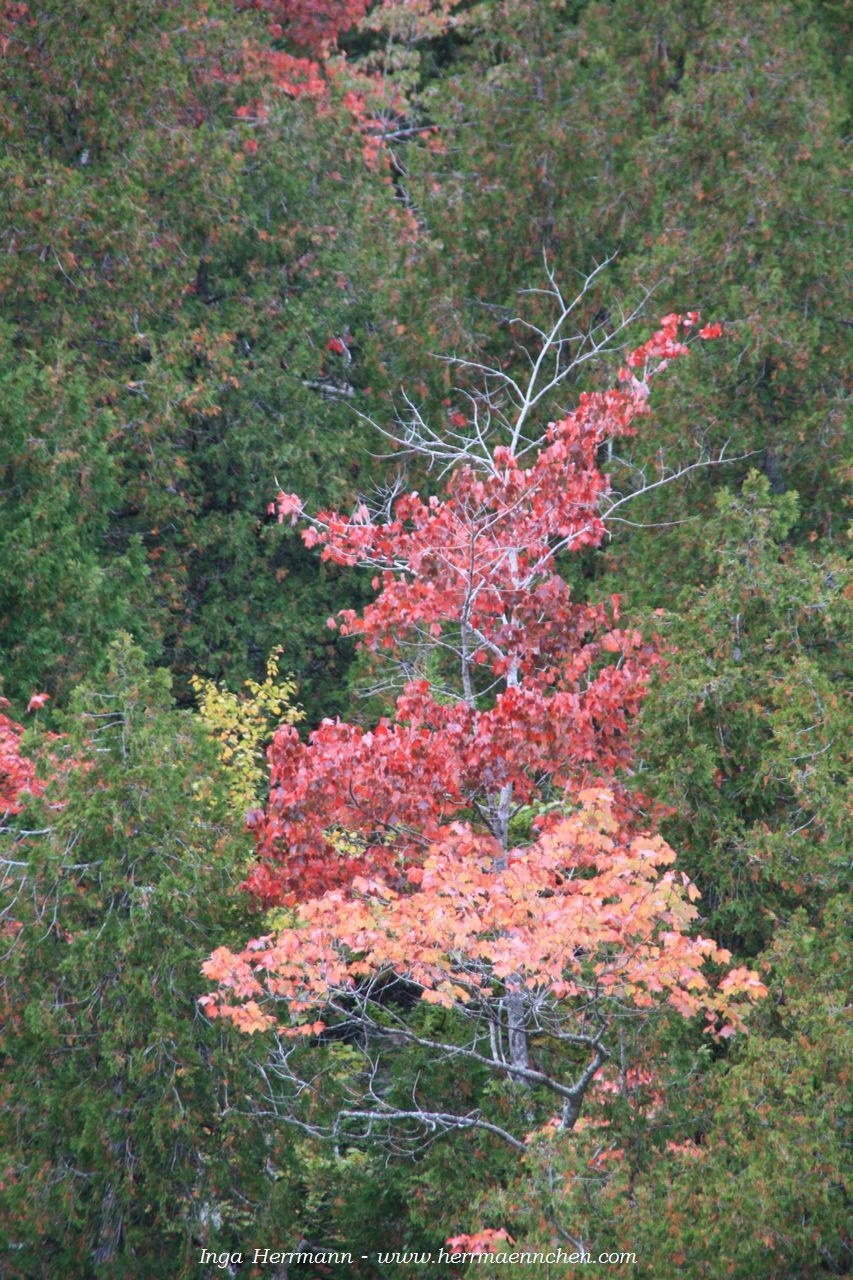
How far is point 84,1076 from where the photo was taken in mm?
10781

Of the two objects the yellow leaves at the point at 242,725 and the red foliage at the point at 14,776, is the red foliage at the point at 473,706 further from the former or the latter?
the yellow leaves at the point at 242,725

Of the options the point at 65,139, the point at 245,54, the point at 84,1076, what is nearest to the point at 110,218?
the point at 65,139

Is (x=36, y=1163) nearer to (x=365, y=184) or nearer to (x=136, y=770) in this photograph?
(x=136, y=770)

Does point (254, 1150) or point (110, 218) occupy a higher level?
point (110, 218)

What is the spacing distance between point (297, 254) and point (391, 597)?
9.88m

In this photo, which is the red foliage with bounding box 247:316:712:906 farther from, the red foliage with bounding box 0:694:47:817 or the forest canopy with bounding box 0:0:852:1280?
the red foliage with bounding box 0:694:47:817

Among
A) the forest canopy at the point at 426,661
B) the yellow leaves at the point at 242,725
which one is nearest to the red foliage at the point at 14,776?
the forest canopy at the point at 426,661

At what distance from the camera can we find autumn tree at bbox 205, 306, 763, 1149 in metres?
9.71

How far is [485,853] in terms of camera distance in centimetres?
1191

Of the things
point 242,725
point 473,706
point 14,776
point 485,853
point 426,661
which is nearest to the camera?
A: point 485,853

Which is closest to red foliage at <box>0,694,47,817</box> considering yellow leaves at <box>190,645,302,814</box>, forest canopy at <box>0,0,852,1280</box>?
forest canopy at <box>0,0,852,1280</box>

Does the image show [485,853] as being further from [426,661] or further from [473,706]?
[426,661]

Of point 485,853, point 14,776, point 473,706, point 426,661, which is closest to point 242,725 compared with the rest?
point 426,661

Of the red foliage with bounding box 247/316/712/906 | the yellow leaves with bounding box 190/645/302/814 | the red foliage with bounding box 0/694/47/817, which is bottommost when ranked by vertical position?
the yellow leaves with bounding box 190/645/302/814
